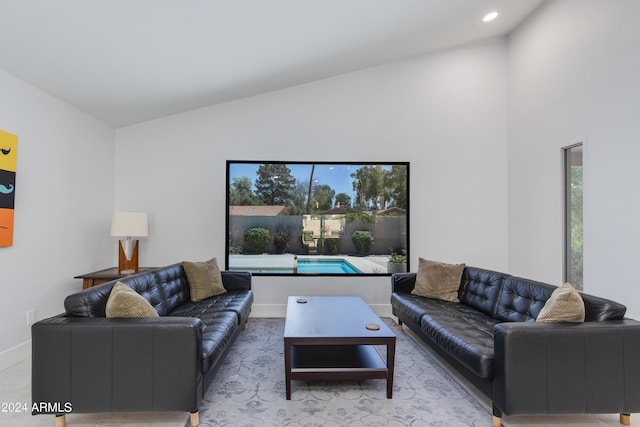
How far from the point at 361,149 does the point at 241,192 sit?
70.4 inches

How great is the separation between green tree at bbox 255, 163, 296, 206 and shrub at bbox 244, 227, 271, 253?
395 millimetres

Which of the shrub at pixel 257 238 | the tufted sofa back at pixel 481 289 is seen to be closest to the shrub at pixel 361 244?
the shrub at pixel 257 238

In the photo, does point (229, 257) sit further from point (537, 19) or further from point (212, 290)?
point (537, 19)

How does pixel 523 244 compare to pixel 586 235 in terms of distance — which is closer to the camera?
pixel 586 235

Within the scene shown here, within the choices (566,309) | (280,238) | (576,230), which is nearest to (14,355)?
(280,238)

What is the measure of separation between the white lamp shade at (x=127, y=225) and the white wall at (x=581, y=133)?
15.8 feet

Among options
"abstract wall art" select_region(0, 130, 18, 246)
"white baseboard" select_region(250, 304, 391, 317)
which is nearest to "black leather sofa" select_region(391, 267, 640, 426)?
"white baseboard" select_region(250, 304, 391, 317)

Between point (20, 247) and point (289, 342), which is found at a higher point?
point (20, 247)

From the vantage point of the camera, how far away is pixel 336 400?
8.15 feet

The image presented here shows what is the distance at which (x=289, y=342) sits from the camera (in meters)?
2.51

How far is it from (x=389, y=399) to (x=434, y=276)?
1.82 m

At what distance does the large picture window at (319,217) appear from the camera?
473 centimetres

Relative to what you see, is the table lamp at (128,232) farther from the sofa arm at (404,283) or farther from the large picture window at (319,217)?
the sofa arm at (404,283)

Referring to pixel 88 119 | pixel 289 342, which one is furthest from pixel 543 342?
pixel 88 119
